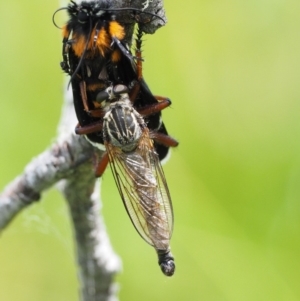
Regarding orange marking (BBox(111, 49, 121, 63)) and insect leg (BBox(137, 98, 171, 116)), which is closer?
orange marking (BBox(111, 49, 121, 63))

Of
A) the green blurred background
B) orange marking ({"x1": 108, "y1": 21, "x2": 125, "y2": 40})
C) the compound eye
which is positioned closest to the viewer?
orange marking ({"x1": 108, "y1": 21, "x2": 125, "y2": 40})

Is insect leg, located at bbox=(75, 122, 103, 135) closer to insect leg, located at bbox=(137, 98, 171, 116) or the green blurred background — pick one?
insect leg, located at bbox=(137, 98, 171, 116)

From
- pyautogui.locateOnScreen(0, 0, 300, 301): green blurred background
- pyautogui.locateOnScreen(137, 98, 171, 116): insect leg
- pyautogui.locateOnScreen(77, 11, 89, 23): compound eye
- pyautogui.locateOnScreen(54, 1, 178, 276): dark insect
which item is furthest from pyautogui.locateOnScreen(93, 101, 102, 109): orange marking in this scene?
pyautogui.locateOnScreen(0, 0, 300, 301): green blurred background

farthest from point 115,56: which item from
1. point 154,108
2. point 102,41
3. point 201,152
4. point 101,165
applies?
point 201,152

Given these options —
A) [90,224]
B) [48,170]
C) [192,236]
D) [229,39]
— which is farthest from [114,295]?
[229,39]

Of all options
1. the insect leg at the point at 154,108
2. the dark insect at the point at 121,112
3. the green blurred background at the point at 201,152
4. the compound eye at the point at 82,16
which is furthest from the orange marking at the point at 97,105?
the green blurred background at the point at 201,152

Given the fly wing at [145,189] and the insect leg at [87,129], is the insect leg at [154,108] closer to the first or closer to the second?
the fly wing at [145,189]

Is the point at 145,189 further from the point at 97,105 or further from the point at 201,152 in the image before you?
the point at 201,152
